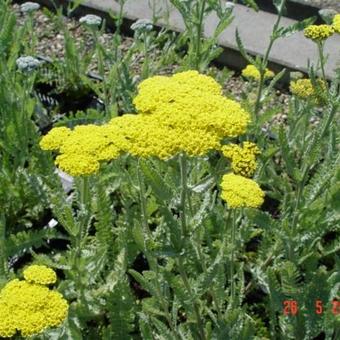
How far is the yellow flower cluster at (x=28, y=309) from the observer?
1.72 m

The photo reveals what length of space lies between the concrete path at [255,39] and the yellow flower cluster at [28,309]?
2.56m

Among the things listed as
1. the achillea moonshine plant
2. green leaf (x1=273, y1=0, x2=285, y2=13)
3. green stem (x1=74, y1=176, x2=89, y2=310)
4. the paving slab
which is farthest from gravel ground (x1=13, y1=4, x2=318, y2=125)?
the achillea moonshine plant

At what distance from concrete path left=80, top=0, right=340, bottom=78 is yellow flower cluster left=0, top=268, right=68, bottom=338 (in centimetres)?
256

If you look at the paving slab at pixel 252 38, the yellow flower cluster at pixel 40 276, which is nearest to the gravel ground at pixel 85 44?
the paving slab at pixel 252 38

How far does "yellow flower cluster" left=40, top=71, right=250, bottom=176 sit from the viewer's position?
1.66m

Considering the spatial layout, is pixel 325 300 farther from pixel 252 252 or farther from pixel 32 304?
pixel 32 304

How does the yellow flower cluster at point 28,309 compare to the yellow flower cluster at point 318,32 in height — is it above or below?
below

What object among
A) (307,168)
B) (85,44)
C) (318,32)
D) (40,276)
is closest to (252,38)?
(85,44)

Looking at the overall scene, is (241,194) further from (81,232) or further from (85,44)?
(85,44)

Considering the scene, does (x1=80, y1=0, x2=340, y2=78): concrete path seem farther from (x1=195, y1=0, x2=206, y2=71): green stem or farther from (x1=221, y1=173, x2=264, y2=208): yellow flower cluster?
(x1=221, y1=173, x2=264, y2=208): yellow flower cluster

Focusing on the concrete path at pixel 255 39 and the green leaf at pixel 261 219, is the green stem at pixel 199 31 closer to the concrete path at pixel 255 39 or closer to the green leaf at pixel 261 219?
the green leaf at pixel 261 219

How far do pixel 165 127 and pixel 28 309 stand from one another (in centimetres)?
57

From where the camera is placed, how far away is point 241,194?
1.80 m

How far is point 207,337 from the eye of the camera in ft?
7.00
